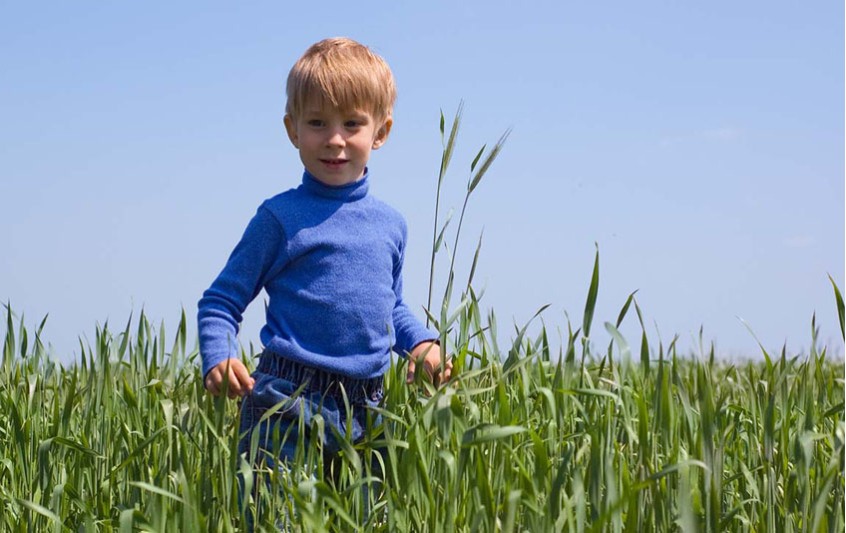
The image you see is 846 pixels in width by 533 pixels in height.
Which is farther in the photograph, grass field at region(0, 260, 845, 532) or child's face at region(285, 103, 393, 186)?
child's face at region(285, 103, 393, 186)

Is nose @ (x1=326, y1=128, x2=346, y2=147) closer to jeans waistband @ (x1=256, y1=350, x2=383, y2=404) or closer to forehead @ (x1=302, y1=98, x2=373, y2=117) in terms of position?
forehead @ (x1=302, y1=98, x2=373, y2=117)

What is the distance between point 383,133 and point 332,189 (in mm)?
239

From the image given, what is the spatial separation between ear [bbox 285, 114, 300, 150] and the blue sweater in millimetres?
87

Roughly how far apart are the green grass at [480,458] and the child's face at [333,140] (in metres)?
0.26

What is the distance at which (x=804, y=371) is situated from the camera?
216 cm

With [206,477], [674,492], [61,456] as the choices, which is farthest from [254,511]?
[674,492]

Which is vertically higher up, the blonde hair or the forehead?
the blonde hair

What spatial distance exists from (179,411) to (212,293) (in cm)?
40

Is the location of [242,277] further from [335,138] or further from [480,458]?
[480,458]

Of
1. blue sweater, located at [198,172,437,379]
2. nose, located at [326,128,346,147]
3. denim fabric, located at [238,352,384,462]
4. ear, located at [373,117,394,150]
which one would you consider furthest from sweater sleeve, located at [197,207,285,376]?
ear, located at [373,117,394,150]

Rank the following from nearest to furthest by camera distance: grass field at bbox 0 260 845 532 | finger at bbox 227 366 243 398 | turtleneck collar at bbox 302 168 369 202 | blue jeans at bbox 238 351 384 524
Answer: grass field at bbox 0 260 845 532 < finger at bbox 227 366 243 398 < blue jeans at bbox 238 351 384 524 < turtleneck collar at bbox 302 168 369 202

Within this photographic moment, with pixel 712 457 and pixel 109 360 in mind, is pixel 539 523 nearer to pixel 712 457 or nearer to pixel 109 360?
pixel 712 457

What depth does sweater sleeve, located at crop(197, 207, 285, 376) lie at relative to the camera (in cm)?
237

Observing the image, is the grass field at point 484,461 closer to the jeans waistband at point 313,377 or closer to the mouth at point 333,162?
A: the jeans waistband at point 313,377
